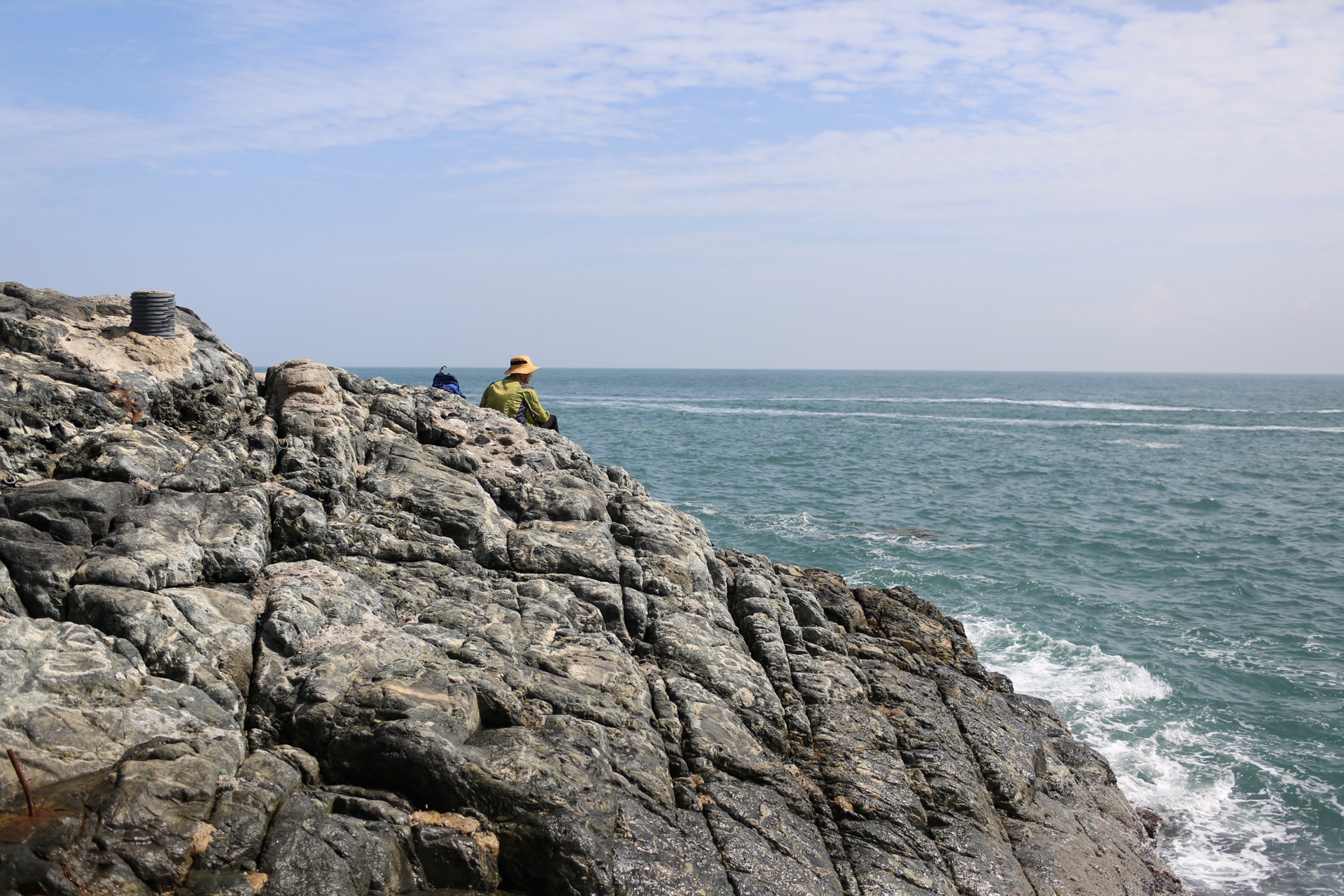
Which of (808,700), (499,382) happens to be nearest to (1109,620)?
(808,700)

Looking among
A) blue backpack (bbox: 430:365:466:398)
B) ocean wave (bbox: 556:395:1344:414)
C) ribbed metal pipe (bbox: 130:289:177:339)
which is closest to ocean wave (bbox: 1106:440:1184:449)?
ocean wave (bbox: 556:395:1344:414)

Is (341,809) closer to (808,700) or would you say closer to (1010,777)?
(808,700)

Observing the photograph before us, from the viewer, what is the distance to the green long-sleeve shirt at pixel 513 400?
1542cm

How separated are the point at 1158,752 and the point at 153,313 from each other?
16134 millimetres

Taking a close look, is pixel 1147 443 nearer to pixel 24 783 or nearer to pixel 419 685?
pixel 419 685

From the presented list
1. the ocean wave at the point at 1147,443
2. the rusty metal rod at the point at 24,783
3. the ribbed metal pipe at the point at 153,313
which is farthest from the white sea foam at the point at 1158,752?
the ocean wave at the point at 1147,443

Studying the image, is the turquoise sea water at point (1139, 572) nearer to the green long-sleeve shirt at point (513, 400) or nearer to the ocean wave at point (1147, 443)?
the ocean wave at point (1147, 443)

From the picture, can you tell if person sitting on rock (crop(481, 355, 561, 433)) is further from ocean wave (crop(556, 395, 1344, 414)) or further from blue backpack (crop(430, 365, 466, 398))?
ocean wave (crop(556, 395, 1344, 414))

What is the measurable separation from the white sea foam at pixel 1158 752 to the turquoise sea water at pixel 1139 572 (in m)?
0.04

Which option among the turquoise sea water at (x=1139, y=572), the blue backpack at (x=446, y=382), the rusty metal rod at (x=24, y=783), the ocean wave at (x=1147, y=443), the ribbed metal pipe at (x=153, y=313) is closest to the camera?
the rusty metal rod at (x=24, y=783)

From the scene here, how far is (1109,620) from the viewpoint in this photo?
65.7ft

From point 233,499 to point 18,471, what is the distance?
6.76 feet

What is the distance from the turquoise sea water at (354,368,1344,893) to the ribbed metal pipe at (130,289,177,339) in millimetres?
14622

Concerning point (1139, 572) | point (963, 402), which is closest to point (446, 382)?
point (1139, 572)
